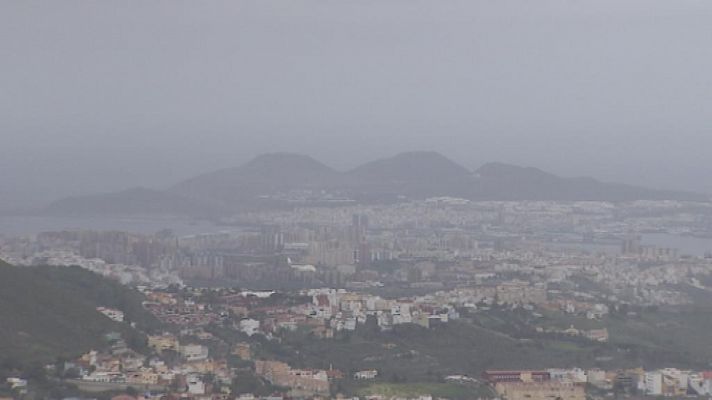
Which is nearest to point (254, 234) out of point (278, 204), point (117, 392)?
point (278, 204)

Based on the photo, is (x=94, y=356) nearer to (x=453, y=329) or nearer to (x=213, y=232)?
(x=453, y=329)

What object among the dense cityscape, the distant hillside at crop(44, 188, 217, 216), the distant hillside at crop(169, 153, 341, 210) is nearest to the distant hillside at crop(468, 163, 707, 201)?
the distant hillside at crop(169, 153, 341, 210)

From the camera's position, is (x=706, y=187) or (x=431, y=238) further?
(x=706, y=187)

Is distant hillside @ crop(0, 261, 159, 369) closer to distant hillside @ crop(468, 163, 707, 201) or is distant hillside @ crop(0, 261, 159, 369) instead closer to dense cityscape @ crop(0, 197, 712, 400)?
dense cityscape @ crop(0, 197, 712, 400)

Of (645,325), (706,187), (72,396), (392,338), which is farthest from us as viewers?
(706,187)

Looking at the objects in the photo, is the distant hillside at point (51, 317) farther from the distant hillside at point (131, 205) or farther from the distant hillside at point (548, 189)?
the distant hillside at point (548, 189)

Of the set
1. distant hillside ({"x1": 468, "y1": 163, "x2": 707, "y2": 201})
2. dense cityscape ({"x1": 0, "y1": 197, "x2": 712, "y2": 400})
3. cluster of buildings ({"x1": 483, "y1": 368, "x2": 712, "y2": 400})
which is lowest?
cluster of buildings ({"x1": 483, "y1": 368, "x2": 712, "y2": 400})
